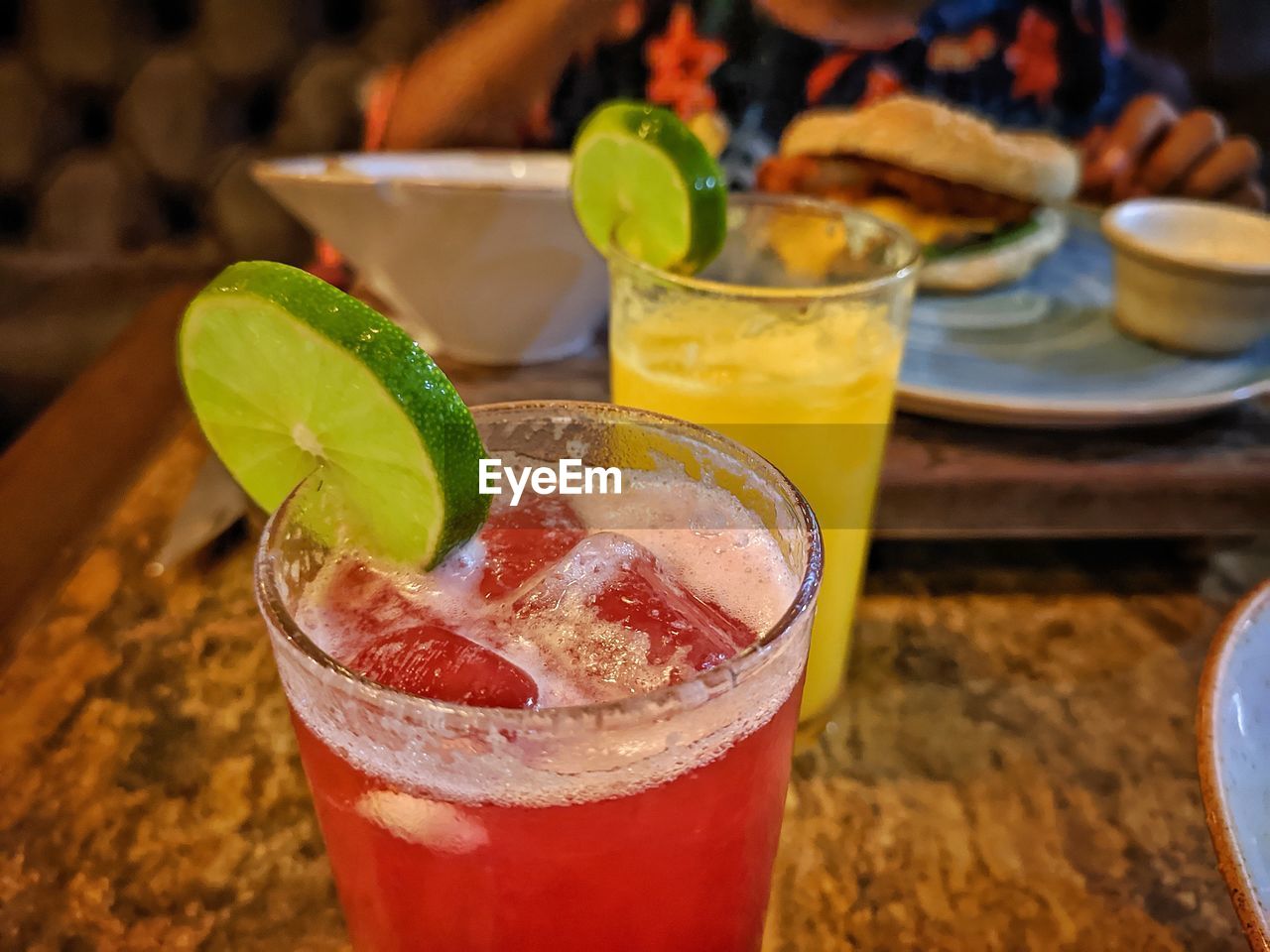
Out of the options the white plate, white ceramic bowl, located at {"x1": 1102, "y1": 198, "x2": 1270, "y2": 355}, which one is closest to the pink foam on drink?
the white plate

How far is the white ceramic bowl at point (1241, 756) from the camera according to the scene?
496 millimetres

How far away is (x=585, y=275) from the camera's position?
1199 millimetres

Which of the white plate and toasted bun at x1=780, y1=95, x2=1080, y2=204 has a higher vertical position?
toasted bun at x1=780, y1=95, x2=1080, y2=204

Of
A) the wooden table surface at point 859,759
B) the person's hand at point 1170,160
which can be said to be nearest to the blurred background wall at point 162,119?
the person's hand at point 1170,160

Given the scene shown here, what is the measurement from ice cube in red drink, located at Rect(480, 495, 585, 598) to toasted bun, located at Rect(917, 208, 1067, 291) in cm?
94

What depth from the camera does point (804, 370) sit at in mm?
722

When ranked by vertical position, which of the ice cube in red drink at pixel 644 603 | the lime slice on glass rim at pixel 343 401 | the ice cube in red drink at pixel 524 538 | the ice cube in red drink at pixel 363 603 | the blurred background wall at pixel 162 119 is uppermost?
the lime slice on glass rim at pixel 343 401

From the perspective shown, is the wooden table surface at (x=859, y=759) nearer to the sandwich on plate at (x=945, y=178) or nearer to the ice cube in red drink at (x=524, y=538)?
the ice cube in red drink at (x=524, y=538)

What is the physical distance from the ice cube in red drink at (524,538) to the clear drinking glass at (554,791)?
0.28 feet

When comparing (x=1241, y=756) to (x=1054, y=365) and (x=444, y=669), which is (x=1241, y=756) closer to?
(x=444, y=669)

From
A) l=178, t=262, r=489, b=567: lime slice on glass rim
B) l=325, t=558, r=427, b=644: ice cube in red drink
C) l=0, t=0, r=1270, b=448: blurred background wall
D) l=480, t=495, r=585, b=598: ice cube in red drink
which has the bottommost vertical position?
l=0, t=0, r=1270, b=448: blurred background wall

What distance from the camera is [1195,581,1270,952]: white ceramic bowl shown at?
496 mm

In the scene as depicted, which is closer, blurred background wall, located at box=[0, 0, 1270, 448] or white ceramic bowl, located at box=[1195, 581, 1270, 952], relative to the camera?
white ceramic bowl, located at box=[1195, 581, 1270, 952]

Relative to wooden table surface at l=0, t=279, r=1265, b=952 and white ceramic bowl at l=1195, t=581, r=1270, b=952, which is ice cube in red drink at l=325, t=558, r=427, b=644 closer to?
wooden table surface at l=0, t=279, r=1265, b=952
